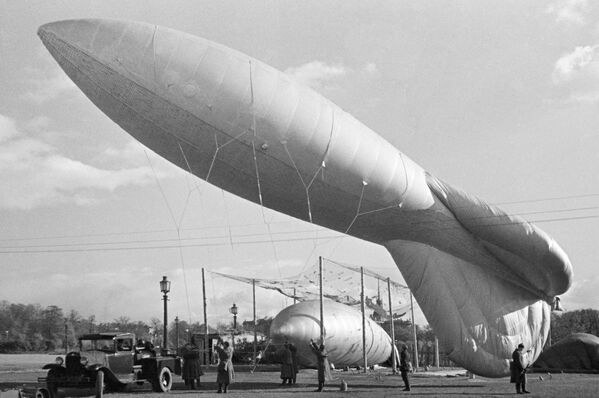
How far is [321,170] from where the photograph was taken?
22.1m

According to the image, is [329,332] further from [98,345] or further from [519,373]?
[98,345]

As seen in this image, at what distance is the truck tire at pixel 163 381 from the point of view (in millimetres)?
21475

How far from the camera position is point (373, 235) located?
1045 inches

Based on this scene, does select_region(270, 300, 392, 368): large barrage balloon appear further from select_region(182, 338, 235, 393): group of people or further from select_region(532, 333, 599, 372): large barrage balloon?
select_region(182, 338, 235, 393): group of people

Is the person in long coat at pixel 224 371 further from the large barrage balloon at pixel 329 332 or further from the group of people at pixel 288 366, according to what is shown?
the large barrage balloon at pixel 329 332

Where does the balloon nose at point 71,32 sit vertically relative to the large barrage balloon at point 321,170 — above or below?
above

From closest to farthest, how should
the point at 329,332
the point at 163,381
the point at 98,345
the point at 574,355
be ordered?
the point at 98,345 < the point at 163,381 < the point at 329,332 < the point at 574,355

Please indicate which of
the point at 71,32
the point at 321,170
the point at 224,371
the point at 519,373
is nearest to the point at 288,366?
the point at 224,371

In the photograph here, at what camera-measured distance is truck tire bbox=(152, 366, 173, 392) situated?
21475 mm

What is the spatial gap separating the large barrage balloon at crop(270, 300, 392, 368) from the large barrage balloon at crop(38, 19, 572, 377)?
39.8ft

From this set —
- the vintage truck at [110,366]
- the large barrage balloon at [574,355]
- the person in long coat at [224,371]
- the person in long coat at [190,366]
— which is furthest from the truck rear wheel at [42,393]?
the large barrage balloon at [574,355]

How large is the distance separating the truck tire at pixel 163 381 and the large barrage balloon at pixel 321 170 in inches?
259

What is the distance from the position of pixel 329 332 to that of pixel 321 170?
1877 centimetres

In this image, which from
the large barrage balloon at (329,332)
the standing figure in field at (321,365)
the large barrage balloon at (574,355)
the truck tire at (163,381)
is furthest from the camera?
the large barrage balloon at (574,355)
